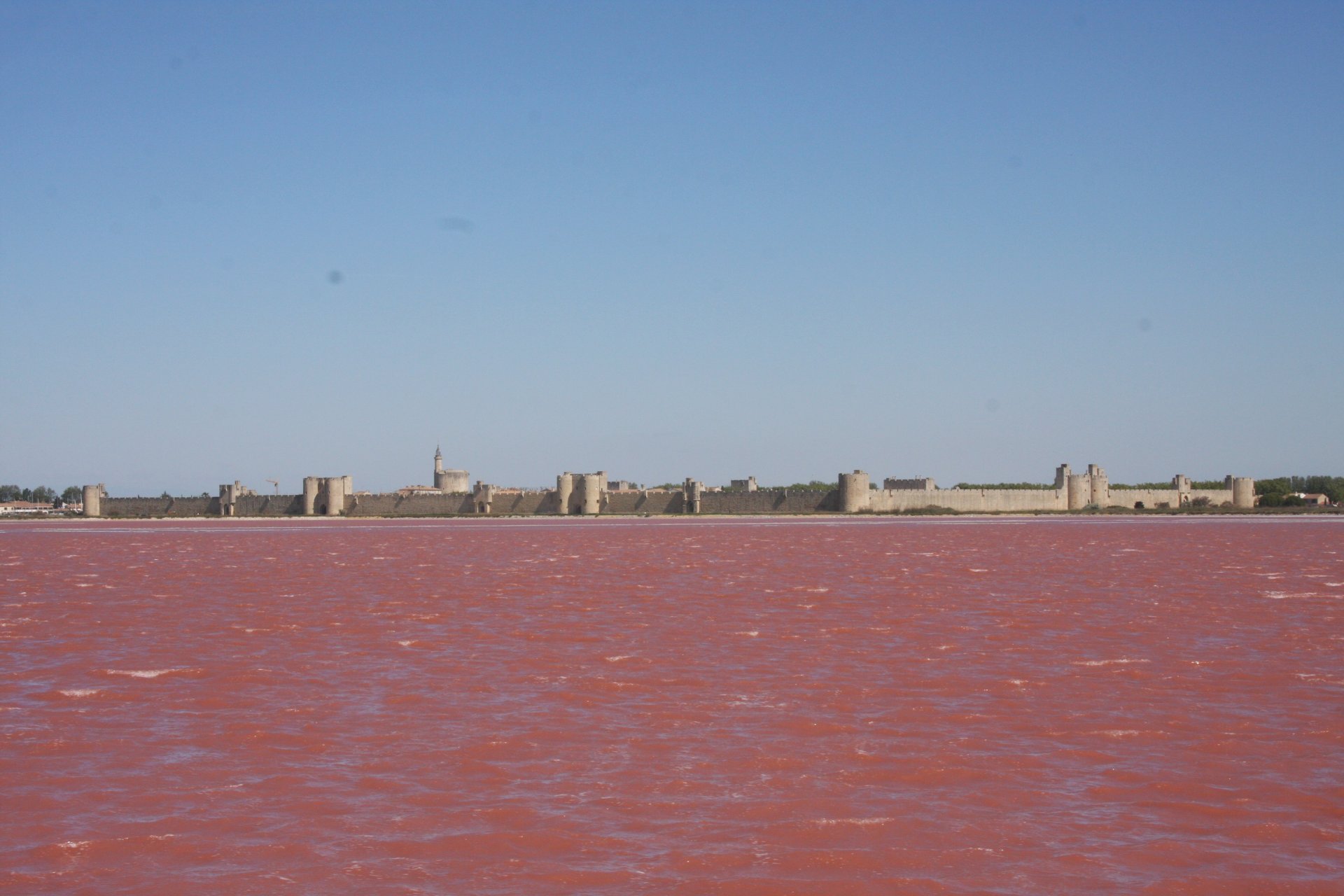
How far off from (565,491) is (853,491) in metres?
14.7

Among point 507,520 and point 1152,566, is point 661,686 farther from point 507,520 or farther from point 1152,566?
point 507,520

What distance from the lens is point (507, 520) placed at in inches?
2384

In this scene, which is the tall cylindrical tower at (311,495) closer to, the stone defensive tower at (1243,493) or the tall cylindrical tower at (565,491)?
the tall cylindrical tower at (565,491)

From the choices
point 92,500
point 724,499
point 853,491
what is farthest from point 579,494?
point 92,500

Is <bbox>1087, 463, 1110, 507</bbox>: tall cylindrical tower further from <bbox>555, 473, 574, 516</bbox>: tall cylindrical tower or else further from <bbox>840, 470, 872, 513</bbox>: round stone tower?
<bbox>555, 473, 574, 516</bbox>: tall cylindrical tower

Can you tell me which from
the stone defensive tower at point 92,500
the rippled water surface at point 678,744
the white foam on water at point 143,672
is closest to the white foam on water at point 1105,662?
the rippled water surface at point 678,744

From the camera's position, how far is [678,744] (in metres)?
6.79

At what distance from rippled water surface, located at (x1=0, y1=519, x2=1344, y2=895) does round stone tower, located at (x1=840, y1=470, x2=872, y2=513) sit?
147 ft

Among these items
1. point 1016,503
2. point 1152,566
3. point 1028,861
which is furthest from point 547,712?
point 1016,503

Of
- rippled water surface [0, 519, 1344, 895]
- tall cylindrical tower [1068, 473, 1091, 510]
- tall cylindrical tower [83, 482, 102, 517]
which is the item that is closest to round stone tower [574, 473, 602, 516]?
tall cylindrical tower [1068, 473, 1091, 510]

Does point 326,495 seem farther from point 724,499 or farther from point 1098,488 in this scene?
point 1098,488

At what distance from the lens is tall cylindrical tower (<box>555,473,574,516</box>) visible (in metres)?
64.4

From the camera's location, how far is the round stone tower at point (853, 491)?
60.8 m

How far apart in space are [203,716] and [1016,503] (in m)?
58.7
